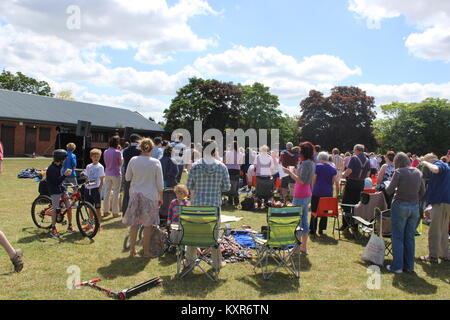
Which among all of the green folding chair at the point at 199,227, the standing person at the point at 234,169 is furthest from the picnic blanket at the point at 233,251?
the standing person at the point at 234,169

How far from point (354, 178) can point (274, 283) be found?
13.1 feet

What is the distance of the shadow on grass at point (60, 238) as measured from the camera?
6.25m

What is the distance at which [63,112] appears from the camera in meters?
38.8

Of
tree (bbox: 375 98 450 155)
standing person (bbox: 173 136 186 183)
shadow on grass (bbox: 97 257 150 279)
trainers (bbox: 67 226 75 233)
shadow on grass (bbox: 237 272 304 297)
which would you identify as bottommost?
shadow on grass (bbox: 237 272 304 297)

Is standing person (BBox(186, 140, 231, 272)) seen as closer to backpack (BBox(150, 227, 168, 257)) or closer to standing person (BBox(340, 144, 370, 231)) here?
backpack (BBox(150, 227, 168, 257))

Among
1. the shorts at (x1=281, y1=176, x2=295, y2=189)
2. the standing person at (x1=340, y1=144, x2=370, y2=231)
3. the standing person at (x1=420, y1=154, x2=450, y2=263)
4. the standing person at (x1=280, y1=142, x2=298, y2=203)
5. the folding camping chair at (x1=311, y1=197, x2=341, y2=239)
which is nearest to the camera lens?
the standing person at (x1=420, y1=154, x2=450, y2=263)

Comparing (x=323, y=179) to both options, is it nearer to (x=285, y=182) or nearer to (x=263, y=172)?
(x=263, y=172)

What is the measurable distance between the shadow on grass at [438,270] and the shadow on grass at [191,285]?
3.28 metres

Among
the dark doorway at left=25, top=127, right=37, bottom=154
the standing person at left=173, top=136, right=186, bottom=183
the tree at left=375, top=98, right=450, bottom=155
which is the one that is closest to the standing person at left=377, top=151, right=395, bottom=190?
the standing person at left=173, top=136, right=186, bottom=183

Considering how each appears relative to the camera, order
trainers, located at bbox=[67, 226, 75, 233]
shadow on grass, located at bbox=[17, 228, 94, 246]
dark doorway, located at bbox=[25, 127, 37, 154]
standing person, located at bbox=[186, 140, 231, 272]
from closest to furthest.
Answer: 1. standing person, located at bbox=[186, 140, 231, 272]
2. shadow on grass, located at bbox=[17, 228, 94, 246]
3. trainers, located at bbox=[67, 226, 75, 233]
4. dark doorway, located at bbox=[25, 127, 37, 154]

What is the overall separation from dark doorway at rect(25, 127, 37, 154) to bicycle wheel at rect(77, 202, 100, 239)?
30.5 metres

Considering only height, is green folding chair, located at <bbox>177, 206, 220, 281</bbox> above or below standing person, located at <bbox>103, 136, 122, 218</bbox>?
below

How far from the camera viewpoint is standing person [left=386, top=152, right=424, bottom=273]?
5.15m
